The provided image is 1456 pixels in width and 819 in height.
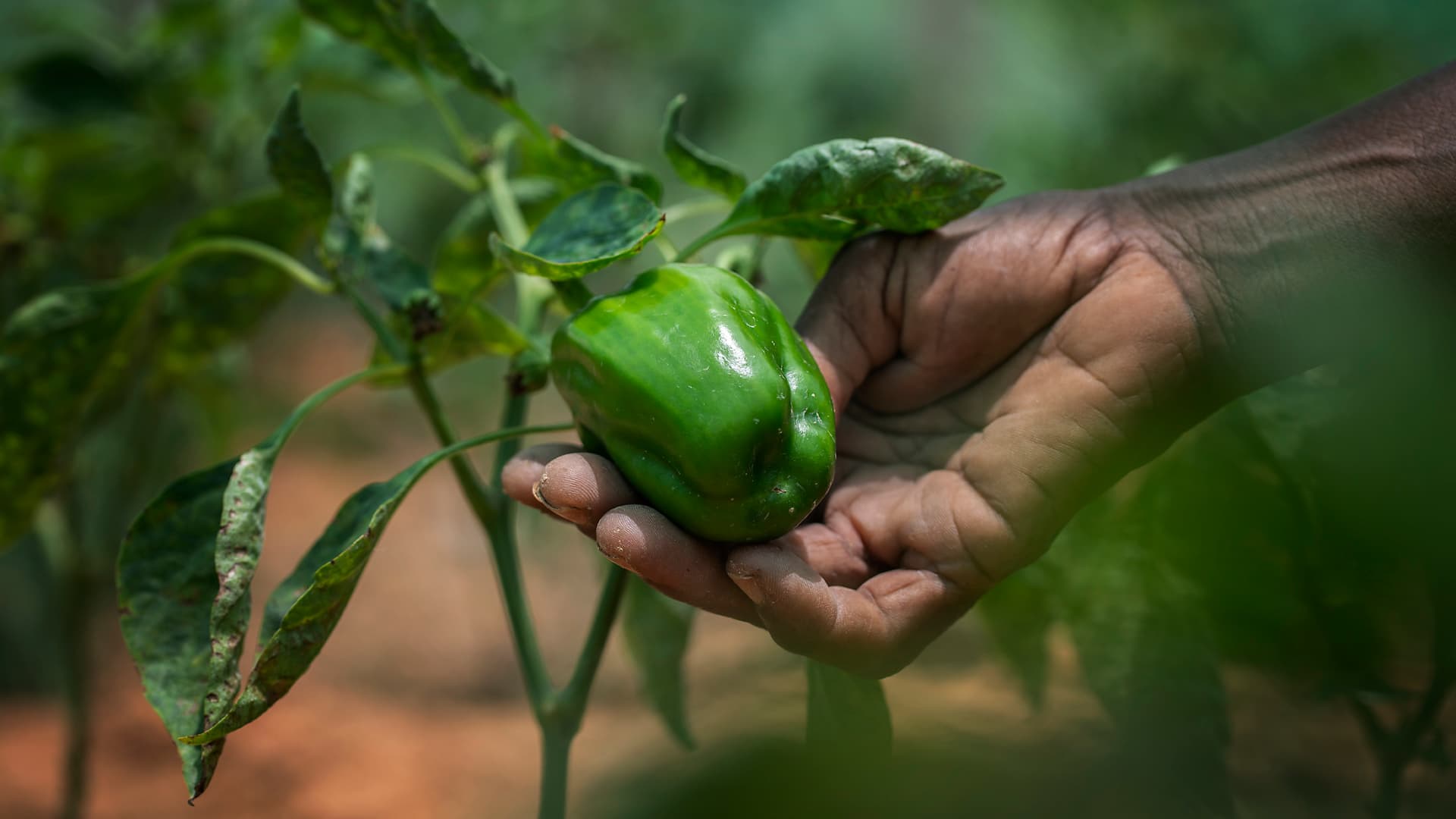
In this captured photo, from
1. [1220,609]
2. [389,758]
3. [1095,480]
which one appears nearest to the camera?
[1220,609]

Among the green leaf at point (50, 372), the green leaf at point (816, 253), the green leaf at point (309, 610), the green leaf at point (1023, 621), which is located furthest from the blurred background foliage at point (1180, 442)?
the green leaf at point (309, 610)

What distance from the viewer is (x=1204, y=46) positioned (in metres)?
2.38

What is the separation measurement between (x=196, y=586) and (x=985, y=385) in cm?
68

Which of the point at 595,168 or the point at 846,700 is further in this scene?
the point at 595,168

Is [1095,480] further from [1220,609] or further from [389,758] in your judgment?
[389,758]

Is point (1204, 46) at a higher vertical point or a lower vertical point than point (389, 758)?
higher

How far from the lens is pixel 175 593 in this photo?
0.84 metres

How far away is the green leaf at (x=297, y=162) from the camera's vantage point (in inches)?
33.1

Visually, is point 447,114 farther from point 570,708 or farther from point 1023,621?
point 1023,621

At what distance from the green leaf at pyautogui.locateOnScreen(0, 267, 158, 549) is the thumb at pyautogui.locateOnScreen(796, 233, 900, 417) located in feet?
2.02

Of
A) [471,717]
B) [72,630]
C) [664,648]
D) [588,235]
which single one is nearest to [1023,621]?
[664,648]

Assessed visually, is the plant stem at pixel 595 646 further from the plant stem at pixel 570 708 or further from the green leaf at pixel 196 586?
the green leaf at pixel 196 586

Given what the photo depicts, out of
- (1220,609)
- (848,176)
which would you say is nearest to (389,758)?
(848,176)

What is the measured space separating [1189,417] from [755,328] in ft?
1.29
